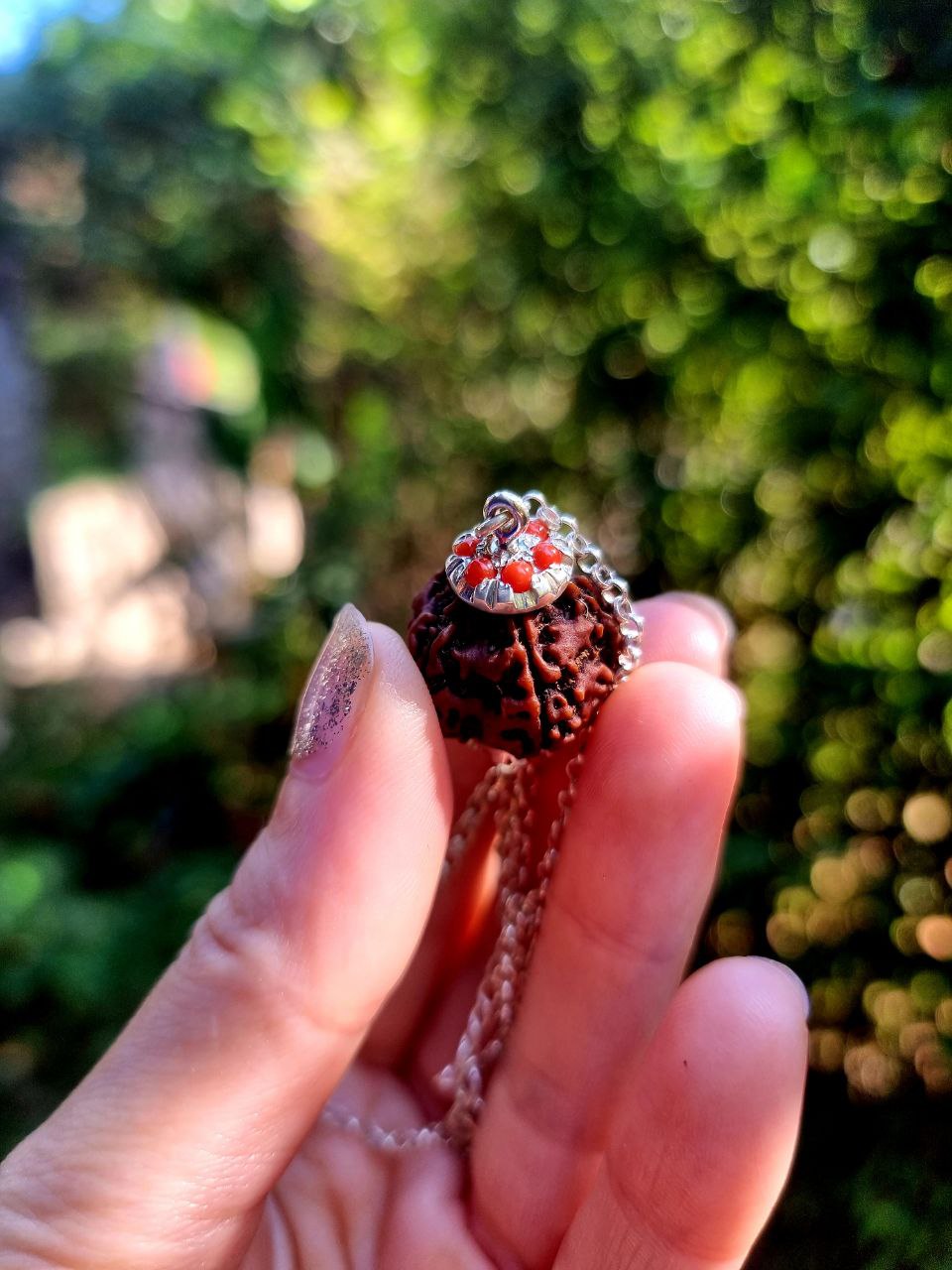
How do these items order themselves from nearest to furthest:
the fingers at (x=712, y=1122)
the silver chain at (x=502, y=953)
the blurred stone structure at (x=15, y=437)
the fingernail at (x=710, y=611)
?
the fingers at (x=712, y=1122) → the silver chain at (x=502, y=953) → the fingernail at (x=710, y=611) → the blurred stone structure at (x=15, y=437)

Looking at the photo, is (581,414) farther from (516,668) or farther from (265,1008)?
(265,1008)

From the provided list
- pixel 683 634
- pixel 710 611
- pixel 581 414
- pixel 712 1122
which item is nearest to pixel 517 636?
pixel 683 634

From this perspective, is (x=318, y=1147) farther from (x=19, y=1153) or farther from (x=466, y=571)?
(x=466, y=571)

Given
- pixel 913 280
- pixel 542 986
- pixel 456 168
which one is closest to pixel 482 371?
pixel 456 168

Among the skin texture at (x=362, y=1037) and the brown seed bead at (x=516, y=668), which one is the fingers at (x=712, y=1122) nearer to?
the skin texture at (x=362, y=1037)

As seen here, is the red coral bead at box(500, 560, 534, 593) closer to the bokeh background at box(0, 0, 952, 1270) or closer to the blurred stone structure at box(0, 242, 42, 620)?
the bokeh background at box(0, 0, 952, 1270)

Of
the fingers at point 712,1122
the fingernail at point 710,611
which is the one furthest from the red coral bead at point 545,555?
the fingers at point 712,1122
